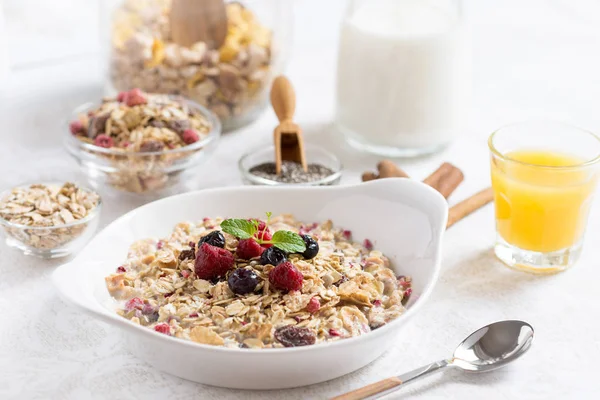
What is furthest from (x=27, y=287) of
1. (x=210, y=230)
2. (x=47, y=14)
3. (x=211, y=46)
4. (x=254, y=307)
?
(x=47, y=14)

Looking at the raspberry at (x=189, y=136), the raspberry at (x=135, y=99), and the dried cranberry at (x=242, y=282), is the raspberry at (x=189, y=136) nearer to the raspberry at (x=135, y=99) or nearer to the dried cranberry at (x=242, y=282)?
the raspberry at (x=135, y=99)

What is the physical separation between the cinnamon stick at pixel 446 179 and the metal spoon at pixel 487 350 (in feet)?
1.37

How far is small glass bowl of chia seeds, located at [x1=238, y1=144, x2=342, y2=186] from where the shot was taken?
1.63 m

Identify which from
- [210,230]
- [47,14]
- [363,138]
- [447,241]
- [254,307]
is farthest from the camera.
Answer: [47,14]

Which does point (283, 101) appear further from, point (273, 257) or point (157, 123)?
point (273, 257)

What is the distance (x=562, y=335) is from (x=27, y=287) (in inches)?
33.7

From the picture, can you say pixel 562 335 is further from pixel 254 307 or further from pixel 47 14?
pixel 47 14

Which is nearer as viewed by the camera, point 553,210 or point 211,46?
point 553,210

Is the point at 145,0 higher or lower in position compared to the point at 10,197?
higher

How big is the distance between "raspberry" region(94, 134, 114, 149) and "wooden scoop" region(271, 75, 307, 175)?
319 mm

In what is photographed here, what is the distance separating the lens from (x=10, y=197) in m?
1.48

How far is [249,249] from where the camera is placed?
1.28 m

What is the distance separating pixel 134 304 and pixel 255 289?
17 centimetres

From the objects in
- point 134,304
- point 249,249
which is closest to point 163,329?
point 134,304
